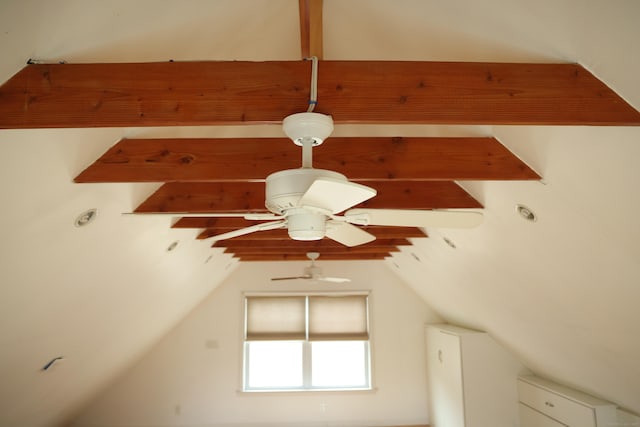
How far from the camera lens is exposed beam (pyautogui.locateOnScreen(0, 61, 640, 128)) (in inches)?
51.4

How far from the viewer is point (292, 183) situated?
4.23ft

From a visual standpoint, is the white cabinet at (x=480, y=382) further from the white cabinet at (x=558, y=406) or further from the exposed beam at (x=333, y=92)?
the exposed beam at (x=333, y=92)

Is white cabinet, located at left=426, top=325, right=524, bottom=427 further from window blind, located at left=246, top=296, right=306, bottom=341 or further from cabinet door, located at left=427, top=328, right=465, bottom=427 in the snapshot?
window blind, located at left=246, top=296, right=306, bottom=341

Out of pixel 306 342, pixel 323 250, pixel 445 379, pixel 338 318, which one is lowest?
pixel 445 379

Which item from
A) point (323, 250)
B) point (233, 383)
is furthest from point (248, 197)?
point (233, 383)

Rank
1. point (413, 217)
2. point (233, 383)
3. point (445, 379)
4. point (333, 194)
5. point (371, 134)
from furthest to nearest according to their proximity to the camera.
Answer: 1. point (233, 383)
2. point (445, 379)
3. point (371, 134)
4. point (413, 217)
5. point (333, 194)

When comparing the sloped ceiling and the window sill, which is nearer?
the sloped ceiling

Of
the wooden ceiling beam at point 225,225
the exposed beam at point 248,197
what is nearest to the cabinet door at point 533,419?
the wooden ceiling beam at point 225,225

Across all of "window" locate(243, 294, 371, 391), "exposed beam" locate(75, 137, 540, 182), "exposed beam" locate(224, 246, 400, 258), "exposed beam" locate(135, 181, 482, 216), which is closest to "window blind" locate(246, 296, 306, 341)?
"window" locate(243, 294, 371, 391)

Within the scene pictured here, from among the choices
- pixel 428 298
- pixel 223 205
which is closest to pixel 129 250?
pixel 223 205

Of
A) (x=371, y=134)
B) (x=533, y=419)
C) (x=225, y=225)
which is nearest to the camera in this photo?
(x=371, y=134)

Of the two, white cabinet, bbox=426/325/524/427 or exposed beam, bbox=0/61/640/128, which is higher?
exposed beam, bbox=0/61/640/128

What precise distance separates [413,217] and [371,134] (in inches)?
37.8

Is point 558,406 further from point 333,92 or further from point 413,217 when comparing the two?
point 333,92
